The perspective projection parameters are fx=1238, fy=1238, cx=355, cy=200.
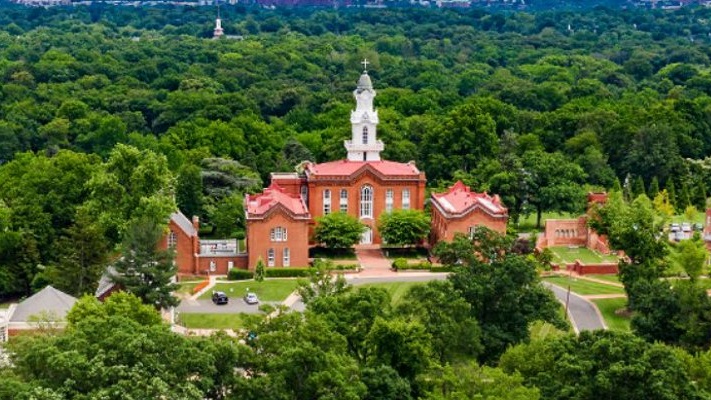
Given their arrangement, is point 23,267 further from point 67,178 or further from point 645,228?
point 645,228

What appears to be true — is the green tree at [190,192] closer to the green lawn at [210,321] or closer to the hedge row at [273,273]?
the hedge row at [273,273]

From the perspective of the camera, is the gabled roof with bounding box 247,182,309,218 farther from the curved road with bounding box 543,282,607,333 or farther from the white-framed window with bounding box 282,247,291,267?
the curved road with bounding box 543,282,607,333

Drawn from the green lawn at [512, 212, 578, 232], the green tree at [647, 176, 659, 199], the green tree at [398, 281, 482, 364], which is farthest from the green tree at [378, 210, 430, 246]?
the green tree at [647, 176, 659, 199]

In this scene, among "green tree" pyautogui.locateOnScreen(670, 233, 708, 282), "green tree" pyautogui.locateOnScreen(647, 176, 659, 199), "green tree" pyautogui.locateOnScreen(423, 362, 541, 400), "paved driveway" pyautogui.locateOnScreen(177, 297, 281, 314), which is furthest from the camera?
"green tree" pyautogui.locateOnScreen(647, 176, 659, 199)

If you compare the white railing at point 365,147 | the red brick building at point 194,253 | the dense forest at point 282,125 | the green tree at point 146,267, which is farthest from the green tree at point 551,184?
the green tree at point 146,267

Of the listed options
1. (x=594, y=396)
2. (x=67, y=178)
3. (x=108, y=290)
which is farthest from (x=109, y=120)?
(x=594, y=396)
